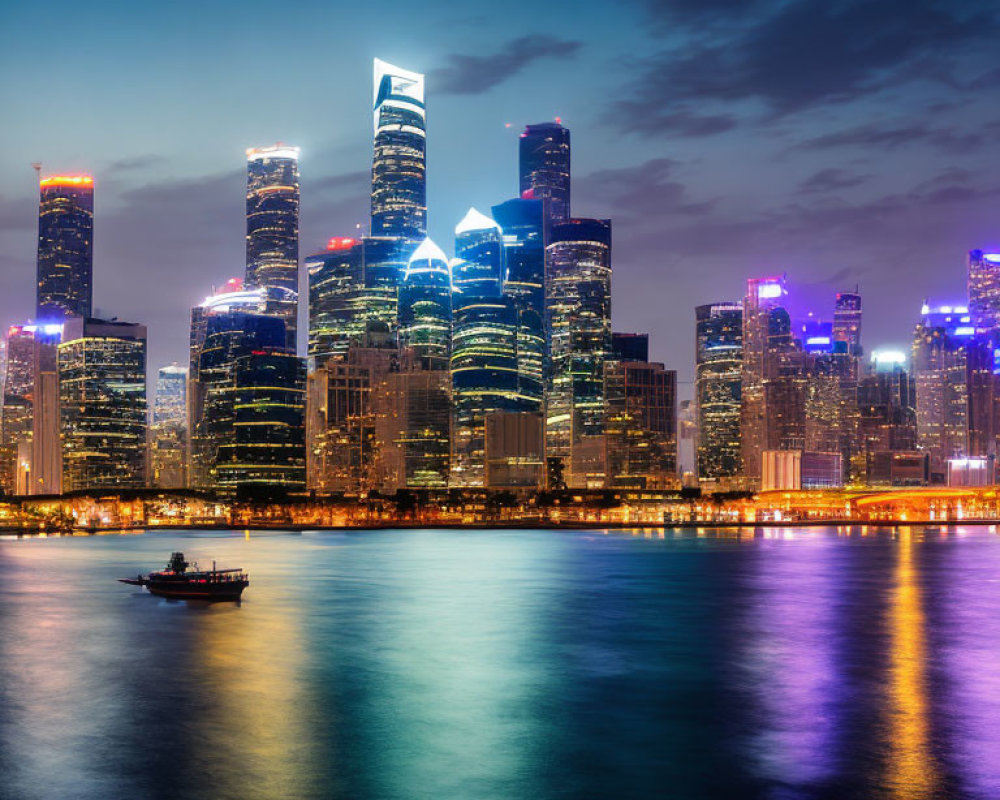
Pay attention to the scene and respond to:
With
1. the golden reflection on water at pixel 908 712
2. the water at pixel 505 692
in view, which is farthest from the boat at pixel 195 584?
the golden reflection on water at pixel 908 712

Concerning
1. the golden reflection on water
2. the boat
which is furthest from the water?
the boat

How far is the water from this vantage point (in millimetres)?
38406

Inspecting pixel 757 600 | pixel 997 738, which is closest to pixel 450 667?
pixel 997 738

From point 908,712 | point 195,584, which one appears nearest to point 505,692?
point 908,712

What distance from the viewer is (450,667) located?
208ft

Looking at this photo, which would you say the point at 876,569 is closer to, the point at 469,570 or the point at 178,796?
the point at 469,570

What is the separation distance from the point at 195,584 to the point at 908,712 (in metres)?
68.7

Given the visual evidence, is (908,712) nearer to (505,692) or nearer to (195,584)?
(505,692)

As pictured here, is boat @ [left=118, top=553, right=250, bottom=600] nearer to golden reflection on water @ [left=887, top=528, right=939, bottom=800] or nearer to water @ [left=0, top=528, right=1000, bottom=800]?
water @ [left=0, top=528, right=1000, bottom=800]

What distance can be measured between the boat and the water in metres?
2.11

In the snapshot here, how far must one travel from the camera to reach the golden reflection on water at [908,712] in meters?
37.2

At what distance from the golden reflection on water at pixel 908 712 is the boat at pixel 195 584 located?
5456cm

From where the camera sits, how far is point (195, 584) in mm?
→ 101438

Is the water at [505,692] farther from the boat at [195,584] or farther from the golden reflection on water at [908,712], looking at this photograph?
the boat at [195,584]
